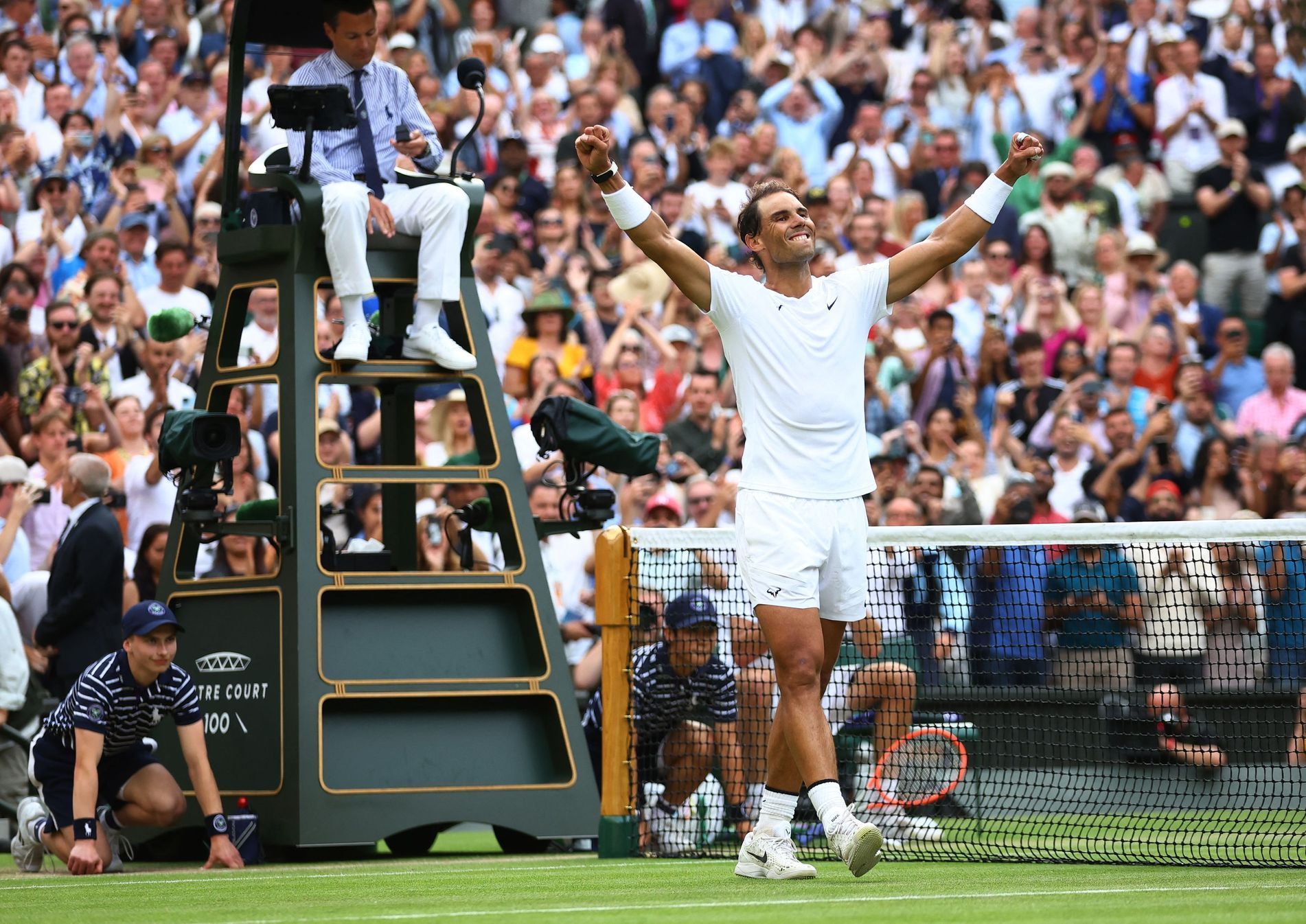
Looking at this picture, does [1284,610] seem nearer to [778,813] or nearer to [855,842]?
[778,813]

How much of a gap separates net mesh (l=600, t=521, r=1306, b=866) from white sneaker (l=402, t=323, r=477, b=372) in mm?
1315

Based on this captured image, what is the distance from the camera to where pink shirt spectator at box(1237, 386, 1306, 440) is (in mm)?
16500

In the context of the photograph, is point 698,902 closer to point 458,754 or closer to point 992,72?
point 458,754

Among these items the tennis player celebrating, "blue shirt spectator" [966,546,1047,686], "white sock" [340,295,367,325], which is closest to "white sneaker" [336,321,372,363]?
"white sock" [340,295,367,325]

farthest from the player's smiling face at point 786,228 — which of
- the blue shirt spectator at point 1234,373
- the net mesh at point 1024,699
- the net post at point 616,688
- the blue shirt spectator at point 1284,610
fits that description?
the blue shirt spectator at point 1234,373

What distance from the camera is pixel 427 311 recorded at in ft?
33.7

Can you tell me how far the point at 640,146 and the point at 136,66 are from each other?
16.3 ft

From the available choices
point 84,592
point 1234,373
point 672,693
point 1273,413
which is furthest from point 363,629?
point 1234,373

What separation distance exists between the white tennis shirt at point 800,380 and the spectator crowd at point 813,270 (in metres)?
2.47

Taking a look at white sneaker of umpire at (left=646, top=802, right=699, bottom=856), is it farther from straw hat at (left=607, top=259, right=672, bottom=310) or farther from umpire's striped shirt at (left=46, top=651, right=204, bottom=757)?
straw hat at (left=607, top=259, right=672, bottom=310)

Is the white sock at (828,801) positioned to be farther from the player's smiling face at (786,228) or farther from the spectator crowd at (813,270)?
the spectator crowd at (813,270)

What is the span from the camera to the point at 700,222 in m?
18.9

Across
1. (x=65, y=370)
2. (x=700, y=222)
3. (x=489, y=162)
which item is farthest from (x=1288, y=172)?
(x=65, y=370)

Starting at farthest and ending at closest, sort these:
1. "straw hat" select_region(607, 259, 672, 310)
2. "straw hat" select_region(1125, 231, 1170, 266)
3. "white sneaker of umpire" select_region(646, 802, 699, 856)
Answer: "straw hat" select_region(1125, 231, 1170, 266), "straw hat" select_region(607, 259, 672, 310), "white sneaker of umpire" select_region(646, 802, 699, 856)
